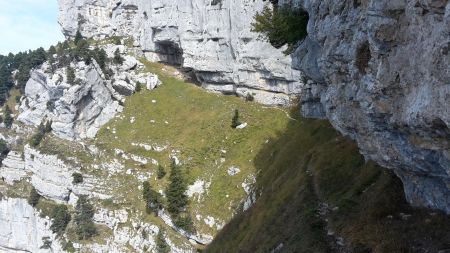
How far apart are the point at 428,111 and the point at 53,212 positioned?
292 feet

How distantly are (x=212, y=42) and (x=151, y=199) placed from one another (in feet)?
165

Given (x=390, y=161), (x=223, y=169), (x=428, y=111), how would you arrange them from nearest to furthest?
(x=428, y=111) < (x=390, y=161) < (x=223, y=169)

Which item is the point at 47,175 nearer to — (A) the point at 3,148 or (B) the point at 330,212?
(A) the point at 3,148

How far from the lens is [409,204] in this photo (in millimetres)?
22781

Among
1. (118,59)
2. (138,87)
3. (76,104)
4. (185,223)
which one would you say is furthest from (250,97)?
(76,104)

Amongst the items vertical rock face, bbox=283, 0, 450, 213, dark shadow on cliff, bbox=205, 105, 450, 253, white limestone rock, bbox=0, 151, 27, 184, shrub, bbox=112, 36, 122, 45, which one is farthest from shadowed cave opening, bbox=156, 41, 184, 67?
vertical rock face, bbox=283, 0, 450, 213

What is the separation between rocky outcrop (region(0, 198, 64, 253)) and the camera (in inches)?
3634

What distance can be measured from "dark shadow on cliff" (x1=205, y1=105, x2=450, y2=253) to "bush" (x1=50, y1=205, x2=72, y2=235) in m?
42.9

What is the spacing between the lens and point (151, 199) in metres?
74.2

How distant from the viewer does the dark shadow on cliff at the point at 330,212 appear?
20812mm

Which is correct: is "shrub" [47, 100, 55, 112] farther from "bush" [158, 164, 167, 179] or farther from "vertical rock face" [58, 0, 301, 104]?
"bush" [158, 164, 167, 179]

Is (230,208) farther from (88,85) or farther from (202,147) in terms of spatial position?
(88,85)

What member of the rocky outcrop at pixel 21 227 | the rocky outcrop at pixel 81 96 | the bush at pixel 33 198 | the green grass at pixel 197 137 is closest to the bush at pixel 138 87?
the rocky outcrop at pixel 81 96

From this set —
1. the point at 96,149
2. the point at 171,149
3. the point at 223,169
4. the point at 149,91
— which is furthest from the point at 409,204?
the point at 149,91
